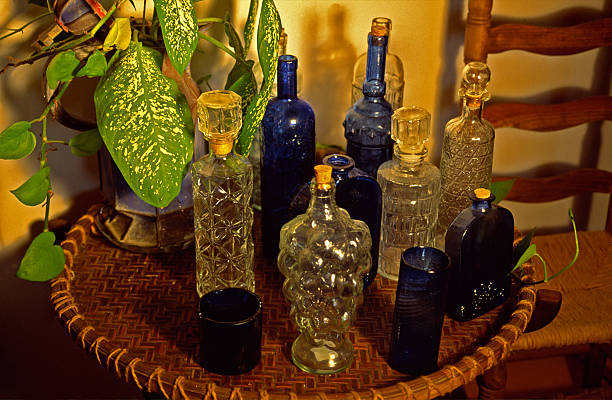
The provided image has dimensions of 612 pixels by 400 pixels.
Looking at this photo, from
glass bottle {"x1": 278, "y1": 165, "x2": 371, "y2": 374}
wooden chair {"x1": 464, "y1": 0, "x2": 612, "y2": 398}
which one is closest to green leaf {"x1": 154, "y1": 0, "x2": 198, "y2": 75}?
glass bottle {"x1": 278, "y1": 165, "x2": 371, "y2": 374}

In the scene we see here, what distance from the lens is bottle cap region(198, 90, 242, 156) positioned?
0.95 meters

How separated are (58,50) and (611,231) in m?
1.28

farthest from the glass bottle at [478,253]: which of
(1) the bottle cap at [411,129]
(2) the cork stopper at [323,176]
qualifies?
(2) the cork stopper at [323,176]

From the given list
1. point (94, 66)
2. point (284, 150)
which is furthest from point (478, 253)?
point (94, 66)

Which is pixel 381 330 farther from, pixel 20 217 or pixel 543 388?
pixel 543 388

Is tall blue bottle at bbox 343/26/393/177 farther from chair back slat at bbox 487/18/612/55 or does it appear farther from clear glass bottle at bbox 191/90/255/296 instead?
chair back slat at bbox 487/18/612/55

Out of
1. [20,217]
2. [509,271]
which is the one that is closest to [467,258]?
[509,271]

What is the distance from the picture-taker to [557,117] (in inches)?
62.7

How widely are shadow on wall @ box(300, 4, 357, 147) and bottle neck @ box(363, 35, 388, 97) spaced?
30cm

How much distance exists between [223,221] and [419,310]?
321 millimetres

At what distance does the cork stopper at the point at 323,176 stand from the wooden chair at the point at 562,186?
28.7 inches

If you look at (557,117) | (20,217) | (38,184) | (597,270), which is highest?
(38,184)

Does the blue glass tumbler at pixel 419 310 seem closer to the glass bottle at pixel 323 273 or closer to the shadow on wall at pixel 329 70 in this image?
the glass bottle at pixel 323 273

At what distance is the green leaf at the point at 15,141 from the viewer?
3.31 ft
